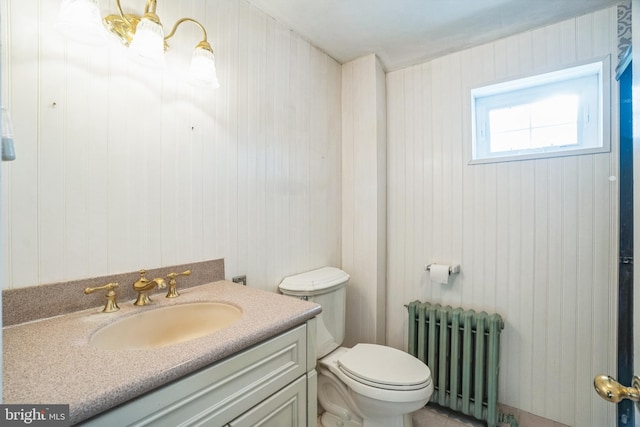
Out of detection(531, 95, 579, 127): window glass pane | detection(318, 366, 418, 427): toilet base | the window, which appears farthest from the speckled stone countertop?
detection(531, 95, 579, 127): window glass pane

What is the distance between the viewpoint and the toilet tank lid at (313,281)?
5.12 feet

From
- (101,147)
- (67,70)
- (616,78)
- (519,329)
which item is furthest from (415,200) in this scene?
(67,70)

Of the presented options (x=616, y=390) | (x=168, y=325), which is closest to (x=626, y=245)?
(x=616, y=390)

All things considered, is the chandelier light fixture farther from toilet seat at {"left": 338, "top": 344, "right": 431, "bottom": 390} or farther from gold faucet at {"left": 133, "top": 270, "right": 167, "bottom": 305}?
toilet seat at {"left": 338, "top": 344, "right": 431, "bottom": 390}

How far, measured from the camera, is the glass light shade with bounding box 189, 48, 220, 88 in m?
1.17

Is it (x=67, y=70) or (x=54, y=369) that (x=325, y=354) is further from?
(x=67, y=70)

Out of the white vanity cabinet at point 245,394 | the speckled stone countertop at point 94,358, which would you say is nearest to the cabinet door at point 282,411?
the white vanity cabinet at point 245,394

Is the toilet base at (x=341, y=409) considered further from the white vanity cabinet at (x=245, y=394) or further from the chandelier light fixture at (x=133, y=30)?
the chandelier light fixture at (x=133, y=30)

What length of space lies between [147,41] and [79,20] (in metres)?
0.18

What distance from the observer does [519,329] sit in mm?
1669

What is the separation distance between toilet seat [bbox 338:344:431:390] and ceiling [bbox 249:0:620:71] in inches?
71.4

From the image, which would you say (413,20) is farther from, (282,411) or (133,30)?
(282,411)

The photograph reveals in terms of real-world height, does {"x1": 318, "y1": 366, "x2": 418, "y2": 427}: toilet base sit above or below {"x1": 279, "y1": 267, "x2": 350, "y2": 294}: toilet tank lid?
below

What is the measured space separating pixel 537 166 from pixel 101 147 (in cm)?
206
